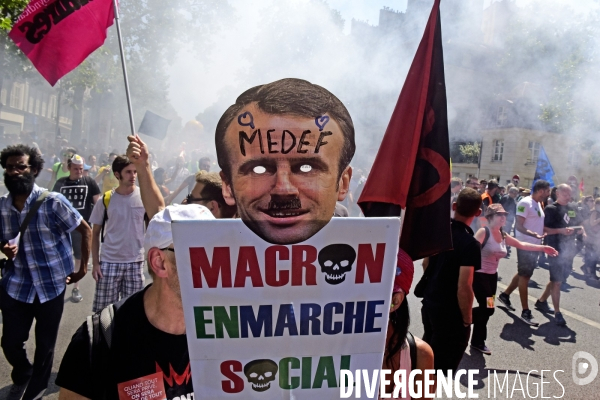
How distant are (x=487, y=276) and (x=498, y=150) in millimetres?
23831

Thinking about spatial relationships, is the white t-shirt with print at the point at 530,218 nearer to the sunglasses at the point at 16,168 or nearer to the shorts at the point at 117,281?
the shorts at the point at 117,281

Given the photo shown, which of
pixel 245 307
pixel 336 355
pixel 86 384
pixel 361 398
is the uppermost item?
pixel 245 307

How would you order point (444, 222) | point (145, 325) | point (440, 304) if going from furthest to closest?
1. point (440, 304)
2. point (444, 222)
3. point (145, 325)

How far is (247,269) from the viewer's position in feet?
3.72

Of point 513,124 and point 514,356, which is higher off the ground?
point 513,124

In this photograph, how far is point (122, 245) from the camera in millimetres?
3732

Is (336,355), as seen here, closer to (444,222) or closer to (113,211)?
(444,222)

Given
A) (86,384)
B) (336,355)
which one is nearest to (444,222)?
(336,355)

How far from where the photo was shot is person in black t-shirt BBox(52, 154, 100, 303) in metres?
5.13

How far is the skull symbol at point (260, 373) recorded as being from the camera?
3.77ft

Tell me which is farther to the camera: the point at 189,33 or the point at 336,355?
the point at 189,33

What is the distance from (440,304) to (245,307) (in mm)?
2479

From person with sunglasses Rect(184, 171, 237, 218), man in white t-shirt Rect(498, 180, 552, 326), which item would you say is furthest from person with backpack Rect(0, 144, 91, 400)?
man in white t-shirt Rect(498, 180, 552, 326)

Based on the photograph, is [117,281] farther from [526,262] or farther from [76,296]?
[526,262]
